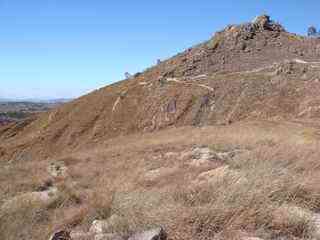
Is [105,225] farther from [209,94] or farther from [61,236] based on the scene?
[209,94]

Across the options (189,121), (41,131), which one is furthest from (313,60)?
(41,131)

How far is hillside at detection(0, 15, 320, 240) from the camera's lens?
12.8ft

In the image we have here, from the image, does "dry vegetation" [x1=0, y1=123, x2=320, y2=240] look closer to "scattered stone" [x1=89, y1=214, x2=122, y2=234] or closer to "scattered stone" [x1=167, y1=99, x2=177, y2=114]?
"scattered stone" [x1=89, y1=214, x2=122, y2=234]

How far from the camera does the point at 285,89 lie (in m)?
32.1

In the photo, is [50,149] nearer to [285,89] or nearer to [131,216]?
[285,89]

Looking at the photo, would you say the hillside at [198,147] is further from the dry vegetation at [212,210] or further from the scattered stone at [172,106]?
the scattered stone at [172,106]

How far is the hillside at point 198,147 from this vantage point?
3.90 metres

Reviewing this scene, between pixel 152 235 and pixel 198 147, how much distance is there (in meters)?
9.67

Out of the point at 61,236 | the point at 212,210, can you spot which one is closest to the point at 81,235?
the point at 61,236

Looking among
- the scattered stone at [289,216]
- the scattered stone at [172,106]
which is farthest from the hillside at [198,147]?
the scattered stone at [172,106]

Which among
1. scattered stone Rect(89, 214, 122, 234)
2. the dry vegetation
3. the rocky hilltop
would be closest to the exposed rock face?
the rocky hilltop

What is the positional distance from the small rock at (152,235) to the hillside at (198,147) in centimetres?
17

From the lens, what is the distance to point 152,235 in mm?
3420

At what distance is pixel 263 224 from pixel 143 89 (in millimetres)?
41111
